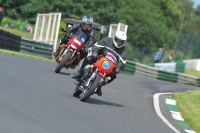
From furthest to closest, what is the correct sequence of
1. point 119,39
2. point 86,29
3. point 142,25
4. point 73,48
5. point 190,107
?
point 142,25, point 73,48, point 86,29, point 190,107, point 119,39

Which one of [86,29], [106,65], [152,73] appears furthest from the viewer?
[152,73]

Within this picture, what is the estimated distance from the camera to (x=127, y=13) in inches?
3061

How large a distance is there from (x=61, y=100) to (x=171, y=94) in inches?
263

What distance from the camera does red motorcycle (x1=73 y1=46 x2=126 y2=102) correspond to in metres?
12.8

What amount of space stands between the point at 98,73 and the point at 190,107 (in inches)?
112

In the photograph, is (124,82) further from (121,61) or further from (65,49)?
(121,61)

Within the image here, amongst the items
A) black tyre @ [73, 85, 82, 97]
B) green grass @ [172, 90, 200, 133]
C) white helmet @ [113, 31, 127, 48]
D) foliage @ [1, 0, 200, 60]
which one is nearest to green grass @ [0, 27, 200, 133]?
green grass @ [172, 90, 200, 133]

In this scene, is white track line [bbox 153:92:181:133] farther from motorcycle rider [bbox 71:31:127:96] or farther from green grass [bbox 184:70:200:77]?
green grass [bbox 184:70:200:77]

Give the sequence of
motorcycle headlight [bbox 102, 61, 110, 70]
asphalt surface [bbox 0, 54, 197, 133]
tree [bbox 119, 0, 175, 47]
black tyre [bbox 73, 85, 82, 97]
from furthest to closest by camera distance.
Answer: tree [bbox 119, 0, 175, 47]
black tyre [bbox 73, 85, 82, 97]
motorcycle headlight [bbox 102, 61, 110, 70]
asphalt surface [bbox 0, 54, 197, 133]

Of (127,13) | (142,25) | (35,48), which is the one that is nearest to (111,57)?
(35,48)

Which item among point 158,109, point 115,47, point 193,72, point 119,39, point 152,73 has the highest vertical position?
point 119,39

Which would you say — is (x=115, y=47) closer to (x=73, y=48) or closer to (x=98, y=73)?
(x=98, y=73)

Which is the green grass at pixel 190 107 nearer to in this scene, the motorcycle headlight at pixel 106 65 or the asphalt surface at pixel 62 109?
the asphalt surface at pixel 62 109

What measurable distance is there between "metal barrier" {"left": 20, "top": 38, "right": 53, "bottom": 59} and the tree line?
2217 cm
